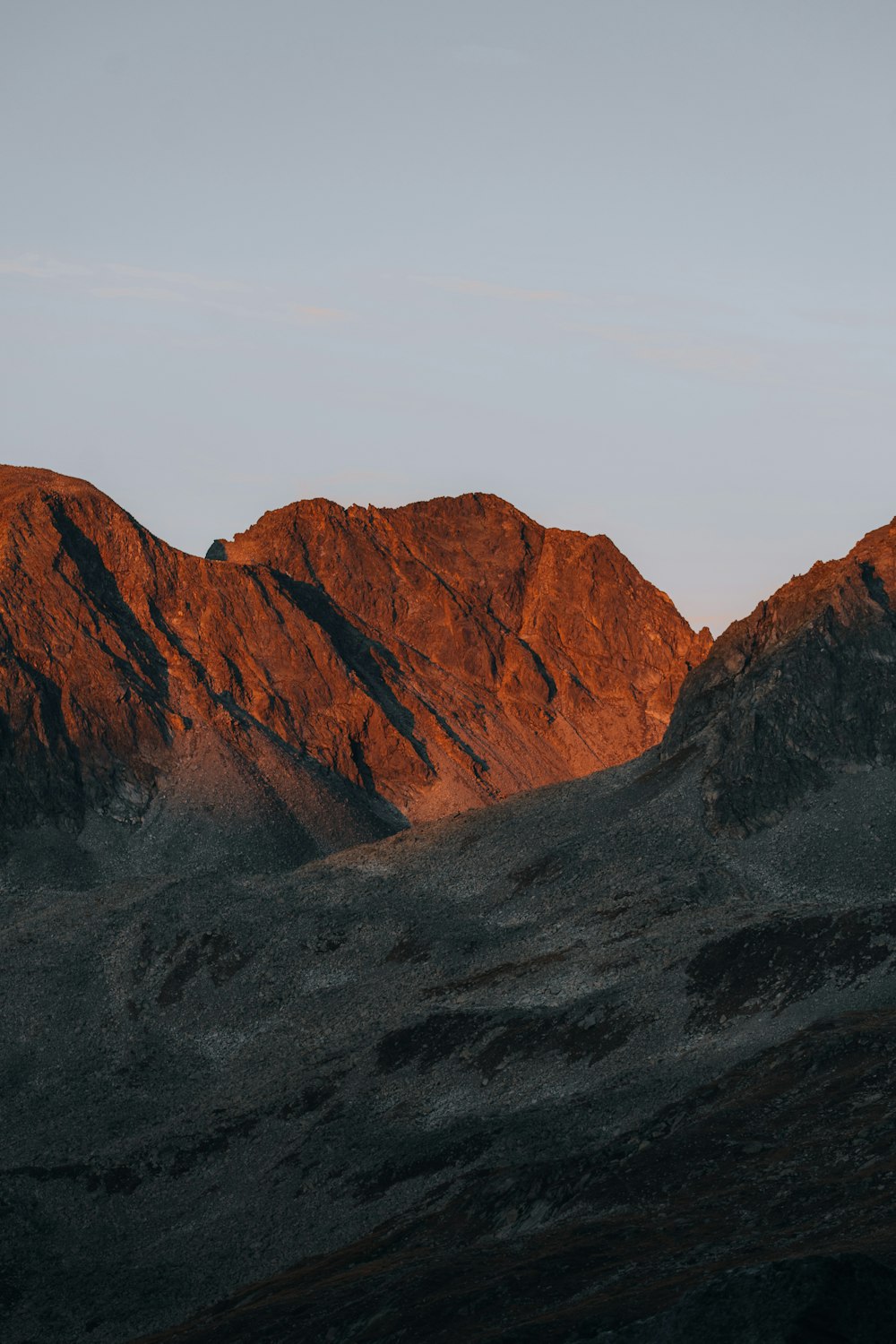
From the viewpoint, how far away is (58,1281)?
81.1 meters

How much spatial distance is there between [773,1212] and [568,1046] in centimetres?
3757

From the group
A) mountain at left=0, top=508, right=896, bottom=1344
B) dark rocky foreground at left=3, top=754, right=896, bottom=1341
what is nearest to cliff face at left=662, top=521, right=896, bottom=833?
mountain at left=0, top=508, right=896, bottom=1344

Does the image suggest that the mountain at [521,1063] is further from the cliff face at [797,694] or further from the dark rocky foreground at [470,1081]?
the cliff face at [797,694]

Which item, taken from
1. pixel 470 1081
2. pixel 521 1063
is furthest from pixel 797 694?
pixel 470 1081

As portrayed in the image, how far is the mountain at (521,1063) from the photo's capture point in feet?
199

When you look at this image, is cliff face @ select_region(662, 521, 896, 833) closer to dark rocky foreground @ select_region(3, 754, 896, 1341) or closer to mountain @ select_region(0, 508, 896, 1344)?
mountain @ select_region(0, 508, 896, 1344)

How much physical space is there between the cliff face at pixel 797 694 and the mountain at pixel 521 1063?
417mm

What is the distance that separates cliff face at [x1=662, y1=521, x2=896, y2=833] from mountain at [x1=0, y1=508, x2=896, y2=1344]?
1.37ft

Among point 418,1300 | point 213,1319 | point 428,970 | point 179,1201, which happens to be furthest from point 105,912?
point 418,1300

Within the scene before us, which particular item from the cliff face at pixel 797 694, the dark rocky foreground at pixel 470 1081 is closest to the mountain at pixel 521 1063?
the dark rocky foreground at pixel 470 1081

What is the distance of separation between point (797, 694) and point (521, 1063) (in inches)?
2762

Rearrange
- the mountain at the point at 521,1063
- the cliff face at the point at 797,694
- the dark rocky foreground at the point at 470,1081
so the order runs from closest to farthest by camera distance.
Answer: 1. the mountain at the point at 521,1063
2. the dark rocky foreground at the point at 470,1081
3. the cliff face at the point at 797,694

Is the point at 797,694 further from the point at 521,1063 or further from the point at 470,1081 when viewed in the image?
the point at 470,1081

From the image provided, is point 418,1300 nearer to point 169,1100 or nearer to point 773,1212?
point 773,1212
